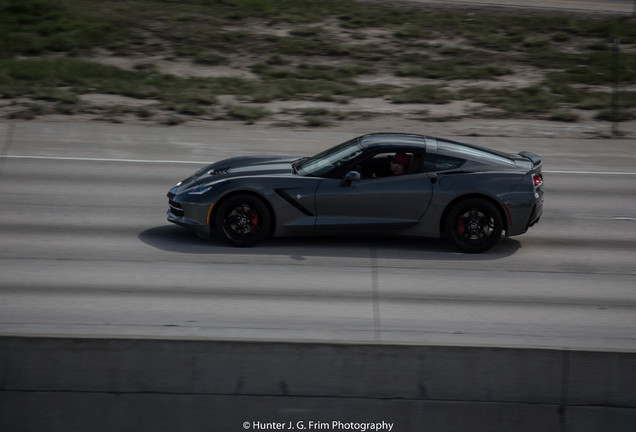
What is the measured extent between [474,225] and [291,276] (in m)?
2.48

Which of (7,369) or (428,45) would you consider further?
(428,45)

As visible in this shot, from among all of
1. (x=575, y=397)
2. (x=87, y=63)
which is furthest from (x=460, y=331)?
(x=87, y=63)

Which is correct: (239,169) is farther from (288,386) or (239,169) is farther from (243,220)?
(288,386)

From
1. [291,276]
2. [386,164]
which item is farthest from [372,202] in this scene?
[291,276]

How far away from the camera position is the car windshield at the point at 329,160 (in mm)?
10547

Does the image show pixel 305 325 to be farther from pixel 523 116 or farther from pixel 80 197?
pixel 523 116

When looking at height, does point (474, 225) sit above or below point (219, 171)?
below

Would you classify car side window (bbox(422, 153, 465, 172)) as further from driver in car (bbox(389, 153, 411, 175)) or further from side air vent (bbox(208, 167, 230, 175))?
side air vent (bbox(208, 167, 230, 175))

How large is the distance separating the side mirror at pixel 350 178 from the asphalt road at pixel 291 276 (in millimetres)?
889

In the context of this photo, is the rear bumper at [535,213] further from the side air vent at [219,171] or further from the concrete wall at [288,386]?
the concrete wall at [288,386]

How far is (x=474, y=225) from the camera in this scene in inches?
417

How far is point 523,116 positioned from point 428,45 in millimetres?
7238

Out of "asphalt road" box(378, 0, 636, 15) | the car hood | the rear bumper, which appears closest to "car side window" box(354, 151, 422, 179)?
the car hood

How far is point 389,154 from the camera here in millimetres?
10555
